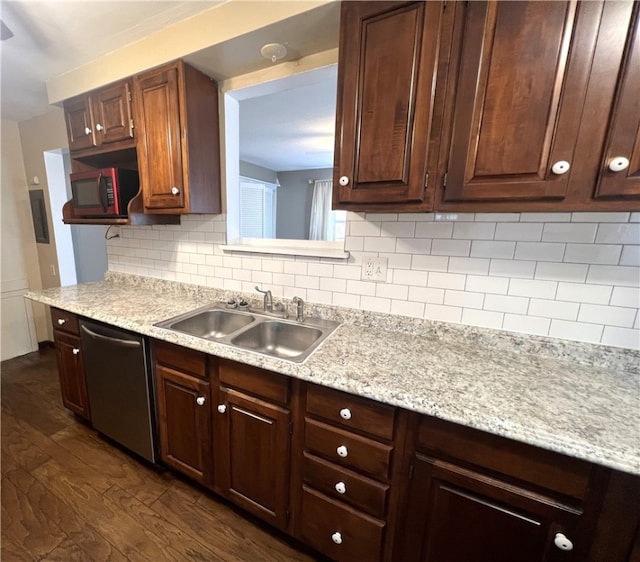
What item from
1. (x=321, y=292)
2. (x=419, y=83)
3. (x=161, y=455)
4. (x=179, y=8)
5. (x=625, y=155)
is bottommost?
(x=161, y=455)

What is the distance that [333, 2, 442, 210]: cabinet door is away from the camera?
988mm

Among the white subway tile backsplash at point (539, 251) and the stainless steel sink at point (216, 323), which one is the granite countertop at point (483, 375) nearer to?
the stainless steel sink at point (216, 323)

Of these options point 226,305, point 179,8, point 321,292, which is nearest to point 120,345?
point 226,305

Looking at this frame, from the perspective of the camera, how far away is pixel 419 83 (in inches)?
39.2

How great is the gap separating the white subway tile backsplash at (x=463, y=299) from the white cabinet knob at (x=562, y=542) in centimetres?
79

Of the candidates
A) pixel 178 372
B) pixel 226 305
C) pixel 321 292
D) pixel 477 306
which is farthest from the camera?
pixel 226 305

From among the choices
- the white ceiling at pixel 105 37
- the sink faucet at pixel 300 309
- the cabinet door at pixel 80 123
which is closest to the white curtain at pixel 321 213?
the white ceiling at pixel 105 37

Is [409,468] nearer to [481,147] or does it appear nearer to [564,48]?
[481,147]

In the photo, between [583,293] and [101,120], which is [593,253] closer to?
[583,293]

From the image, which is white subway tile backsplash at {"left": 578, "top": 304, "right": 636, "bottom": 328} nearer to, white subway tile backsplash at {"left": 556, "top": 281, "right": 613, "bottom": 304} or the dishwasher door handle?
white subway tile backsplash at {"left": 556, "top": 281, "right": 613, "bottom": 304}

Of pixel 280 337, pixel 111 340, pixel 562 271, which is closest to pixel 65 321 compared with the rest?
pixel 111 340

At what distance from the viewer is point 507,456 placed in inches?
32.7

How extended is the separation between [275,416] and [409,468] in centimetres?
54

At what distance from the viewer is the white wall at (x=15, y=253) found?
2.83 metres
